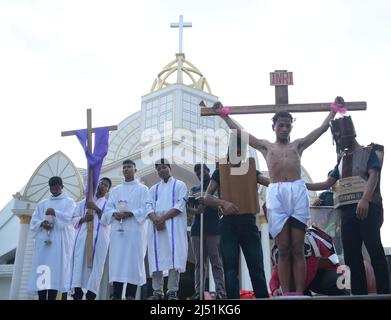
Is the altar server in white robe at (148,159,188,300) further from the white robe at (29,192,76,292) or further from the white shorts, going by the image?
the white shorts

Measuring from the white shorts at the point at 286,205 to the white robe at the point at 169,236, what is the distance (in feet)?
5.54

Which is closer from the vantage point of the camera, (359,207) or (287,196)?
(359,207)

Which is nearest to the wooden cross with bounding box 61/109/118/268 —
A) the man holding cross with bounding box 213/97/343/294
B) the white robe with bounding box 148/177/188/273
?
the white robe with bounding box 148/177/188/273

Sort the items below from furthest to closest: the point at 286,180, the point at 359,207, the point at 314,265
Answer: the point at 314,265, the point at 286,180, the point at 359,207

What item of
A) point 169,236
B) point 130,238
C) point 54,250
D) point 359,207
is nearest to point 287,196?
point 359,207

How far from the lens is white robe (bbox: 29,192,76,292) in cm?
662

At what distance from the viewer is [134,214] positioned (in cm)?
632

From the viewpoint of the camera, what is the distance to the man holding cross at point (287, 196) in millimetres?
4574

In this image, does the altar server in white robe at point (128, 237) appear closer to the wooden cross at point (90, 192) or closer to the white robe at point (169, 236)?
the white robe at point (169, 236)

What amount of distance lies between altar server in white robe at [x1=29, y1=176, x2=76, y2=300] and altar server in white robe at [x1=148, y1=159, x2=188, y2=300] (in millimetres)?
1320

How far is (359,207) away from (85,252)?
3855 mm

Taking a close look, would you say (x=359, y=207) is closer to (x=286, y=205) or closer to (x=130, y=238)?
(x=286, y=205)

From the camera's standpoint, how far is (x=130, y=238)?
20.9ft

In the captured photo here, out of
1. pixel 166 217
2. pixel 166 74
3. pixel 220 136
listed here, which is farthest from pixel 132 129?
pixel 166 217
